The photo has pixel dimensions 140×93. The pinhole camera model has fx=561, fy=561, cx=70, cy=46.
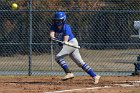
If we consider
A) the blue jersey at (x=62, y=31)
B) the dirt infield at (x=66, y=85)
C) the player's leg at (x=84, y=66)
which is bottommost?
the dirt infield at (x=66, y=85)

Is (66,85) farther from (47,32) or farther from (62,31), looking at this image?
(47,32)

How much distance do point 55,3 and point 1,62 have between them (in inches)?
114

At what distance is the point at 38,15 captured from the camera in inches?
743

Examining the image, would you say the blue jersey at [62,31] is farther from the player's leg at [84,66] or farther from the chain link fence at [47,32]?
the chain link fence at [47,32]

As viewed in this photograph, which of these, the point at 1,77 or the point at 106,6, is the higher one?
the point at 106,6

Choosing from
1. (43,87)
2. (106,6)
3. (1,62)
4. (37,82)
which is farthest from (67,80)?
(106,6)

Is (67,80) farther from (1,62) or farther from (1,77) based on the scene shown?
(1,62)

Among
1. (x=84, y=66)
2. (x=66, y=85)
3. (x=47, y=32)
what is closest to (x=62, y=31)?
(x=84, y=66)

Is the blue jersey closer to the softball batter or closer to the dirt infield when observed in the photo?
the softball batter

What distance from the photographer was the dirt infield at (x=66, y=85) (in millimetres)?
12055

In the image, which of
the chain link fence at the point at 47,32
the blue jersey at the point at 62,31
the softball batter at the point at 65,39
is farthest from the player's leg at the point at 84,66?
the chain link fence at the point at 47,32

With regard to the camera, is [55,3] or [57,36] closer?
[57,36]

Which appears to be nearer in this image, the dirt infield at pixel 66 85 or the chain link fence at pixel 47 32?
the dirt infield at pixel 66 85

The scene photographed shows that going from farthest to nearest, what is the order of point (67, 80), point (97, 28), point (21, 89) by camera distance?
point (97, 28) → point (67, 80) → point (21, 89)
